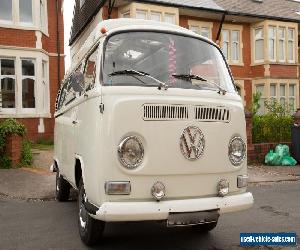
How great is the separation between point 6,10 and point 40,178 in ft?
35.1

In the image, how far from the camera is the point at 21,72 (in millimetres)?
17391

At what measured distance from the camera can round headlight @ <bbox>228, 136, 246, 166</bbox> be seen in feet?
14.5

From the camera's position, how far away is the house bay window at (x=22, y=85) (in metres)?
17.2

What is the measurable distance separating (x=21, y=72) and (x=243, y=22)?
46.3 feet

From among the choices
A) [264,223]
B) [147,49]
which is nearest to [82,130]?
[147,49]

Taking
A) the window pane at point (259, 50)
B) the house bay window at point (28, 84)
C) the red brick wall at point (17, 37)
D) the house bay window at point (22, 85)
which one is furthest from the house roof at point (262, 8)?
the house bay window at point (28, 84)

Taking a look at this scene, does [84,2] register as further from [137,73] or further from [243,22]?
[137,73]

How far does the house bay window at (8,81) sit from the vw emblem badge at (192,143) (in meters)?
14.3

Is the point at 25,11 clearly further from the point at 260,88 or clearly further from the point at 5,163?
the point at 260,88

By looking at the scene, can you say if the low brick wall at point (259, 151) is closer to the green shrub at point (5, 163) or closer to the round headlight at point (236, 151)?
the green shrub at point (5, 163)

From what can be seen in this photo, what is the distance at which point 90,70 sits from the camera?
4.85 meters

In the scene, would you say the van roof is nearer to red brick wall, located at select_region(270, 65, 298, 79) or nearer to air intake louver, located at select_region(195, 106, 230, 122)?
air intake louver, located at select_region(195, 106, 230, 122)

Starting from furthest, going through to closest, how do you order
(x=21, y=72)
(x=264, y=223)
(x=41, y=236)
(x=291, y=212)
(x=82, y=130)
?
(x=21, y=72) → (x=291, y=212) → (x=264, y=223) → (x=41, y=236) → (x=82, y=130)

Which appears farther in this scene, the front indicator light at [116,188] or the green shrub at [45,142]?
the green shrub at [45,142]
